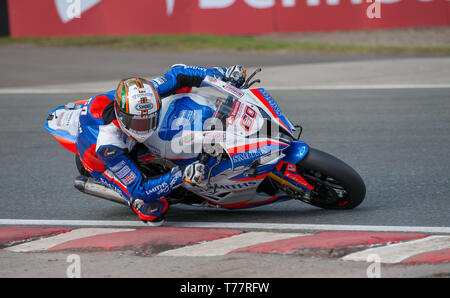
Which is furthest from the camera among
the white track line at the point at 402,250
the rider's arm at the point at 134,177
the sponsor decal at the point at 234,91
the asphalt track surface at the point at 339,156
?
A: the asphalt track surface at the point at 339,156

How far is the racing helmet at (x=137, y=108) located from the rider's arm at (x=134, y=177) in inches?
7.9

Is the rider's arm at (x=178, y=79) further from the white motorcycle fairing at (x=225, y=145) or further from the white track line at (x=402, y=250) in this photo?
the white track line at (x=402, y=250)

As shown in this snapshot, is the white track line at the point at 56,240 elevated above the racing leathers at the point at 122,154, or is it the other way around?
the racing leathers at the point at 122,154

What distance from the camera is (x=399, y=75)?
41.6 ft

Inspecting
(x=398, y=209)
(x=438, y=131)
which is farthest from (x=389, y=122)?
(x=398, y=209)

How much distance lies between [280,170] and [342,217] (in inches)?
25.4

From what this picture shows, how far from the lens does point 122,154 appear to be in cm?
555

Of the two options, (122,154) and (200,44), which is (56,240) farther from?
(200,44)

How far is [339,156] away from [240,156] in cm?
261

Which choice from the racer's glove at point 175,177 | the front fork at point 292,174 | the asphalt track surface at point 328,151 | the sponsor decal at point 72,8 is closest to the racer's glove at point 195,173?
the racer's glove at point 175,177

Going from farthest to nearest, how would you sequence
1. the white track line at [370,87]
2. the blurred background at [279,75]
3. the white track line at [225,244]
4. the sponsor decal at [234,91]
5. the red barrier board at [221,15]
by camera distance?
the red barrier board at [221,15] < the white track line at [370,87] < the blurred background at [279,75] < the sponsor decal at [234,91] < the white track line at [225,244]

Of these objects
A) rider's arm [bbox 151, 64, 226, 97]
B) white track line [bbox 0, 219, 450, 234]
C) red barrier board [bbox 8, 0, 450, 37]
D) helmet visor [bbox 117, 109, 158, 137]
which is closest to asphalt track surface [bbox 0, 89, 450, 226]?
white track line [bbox 0, 219, 450, 234]

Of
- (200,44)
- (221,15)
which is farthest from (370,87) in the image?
(221,15)

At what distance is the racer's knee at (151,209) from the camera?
18.6ft
